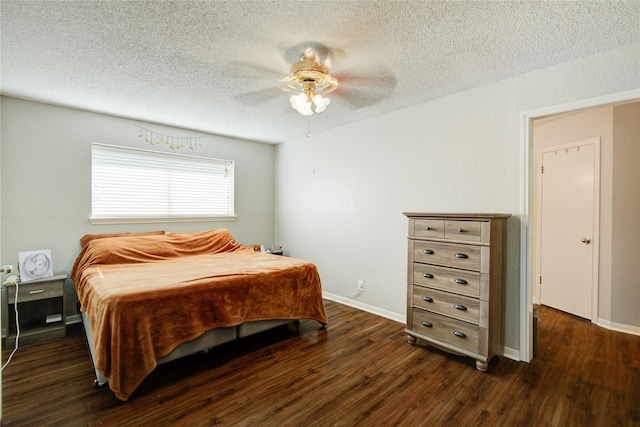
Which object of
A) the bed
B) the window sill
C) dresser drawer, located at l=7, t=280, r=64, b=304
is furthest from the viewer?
the window sill

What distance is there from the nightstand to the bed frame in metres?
0.70

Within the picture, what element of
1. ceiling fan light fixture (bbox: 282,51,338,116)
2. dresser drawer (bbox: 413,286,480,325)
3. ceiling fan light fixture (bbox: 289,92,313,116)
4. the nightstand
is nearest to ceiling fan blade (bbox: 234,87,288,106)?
ceiling fan light fixture (bbox: 282,51,338,116)

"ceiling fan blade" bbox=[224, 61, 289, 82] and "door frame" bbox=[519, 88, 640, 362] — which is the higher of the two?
"ceiling fan blade" bbox=[224, 61, 289, 82]

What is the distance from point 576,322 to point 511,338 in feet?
4.73

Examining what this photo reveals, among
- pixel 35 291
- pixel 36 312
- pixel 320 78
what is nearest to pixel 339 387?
pixel 320 78

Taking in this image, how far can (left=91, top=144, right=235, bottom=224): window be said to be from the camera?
3529 millimetres

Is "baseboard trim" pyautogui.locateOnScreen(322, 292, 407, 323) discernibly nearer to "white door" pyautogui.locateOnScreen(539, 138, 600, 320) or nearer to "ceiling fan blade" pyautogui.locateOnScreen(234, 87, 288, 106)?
"white door" pyautogui.locateOnScreen(539, 138, 600, 320)

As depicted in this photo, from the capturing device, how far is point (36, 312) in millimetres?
3041

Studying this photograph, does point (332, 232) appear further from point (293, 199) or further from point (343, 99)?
point (343, 99)

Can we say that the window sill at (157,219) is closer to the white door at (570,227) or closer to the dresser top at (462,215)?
the dresser top at (462,215)

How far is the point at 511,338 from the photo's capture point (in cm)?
249

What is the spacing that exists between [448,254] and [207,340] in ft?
6.79

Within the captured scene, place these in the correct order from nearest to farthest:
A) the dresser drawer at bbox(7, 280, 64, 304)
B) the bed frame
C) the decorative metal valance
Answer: the bed frame → the dresser drawer at bbox(7, 280, 64, 304) → the decorative metal valance

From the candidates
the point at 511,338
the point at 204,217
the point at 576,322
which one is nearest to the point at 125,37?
the point at 204,217
